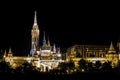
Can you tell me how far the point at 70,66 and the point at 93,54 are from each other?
3665 cm

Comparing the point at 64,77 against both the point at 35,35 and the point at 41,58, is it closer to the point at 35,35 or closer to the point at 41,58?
the point at 41,58

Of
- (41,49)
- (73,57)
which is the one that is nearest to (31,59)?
(41,49)

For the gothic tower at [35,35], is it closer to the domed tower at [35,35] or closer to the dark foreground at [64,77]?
the domed tower at [35,35]

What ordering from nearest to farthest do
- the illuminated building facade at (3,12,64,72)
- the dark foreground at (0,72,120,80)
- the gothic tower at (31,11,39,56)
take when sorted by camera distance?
the dark foreground at (0,72,120,80), the illuminated building facade at (3,12,64,72), the gothic tower at (31,11,39,56)

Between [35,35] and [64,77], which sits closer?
[64,77]

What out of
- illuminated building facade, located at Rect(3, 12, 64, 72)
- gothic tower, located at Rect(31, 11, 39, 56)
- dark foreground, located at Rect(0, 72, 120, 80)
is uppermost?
gothic tower, located at Rect(31, 11, 39, 56)

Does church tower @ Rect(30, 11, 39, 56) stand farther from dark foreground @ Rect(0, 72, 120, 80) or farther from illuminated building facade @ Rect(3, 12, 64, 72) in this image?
dark foreground @ Rect(0, 72, 120, 80)

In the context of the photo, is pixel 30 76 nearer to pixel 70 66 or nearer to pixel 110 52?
pixel 70 66

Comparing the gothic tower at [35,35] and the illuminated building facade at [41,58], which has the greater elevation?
the gothic tower at [35,35]

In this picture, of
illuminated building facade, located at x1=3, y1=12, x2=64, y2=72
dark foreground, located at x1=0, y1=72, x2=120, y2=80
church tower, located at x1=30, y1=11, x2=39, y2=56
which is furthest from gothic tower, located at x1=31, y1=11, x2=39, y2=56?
dark foreground, located at x1=0, y1=72, x2=120, y2=80

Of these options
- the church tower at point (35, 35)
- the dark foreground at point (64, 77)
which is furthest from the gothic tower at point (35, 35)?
the dark foreground at point (64, 77)

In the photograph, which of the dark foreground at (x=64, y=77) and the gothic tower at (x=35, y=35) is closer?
the dark foreground at (x=64, y=77)

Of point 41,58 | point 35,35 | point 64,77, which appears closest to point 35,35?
point 35,35

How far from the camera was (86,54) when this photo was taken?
347ft
